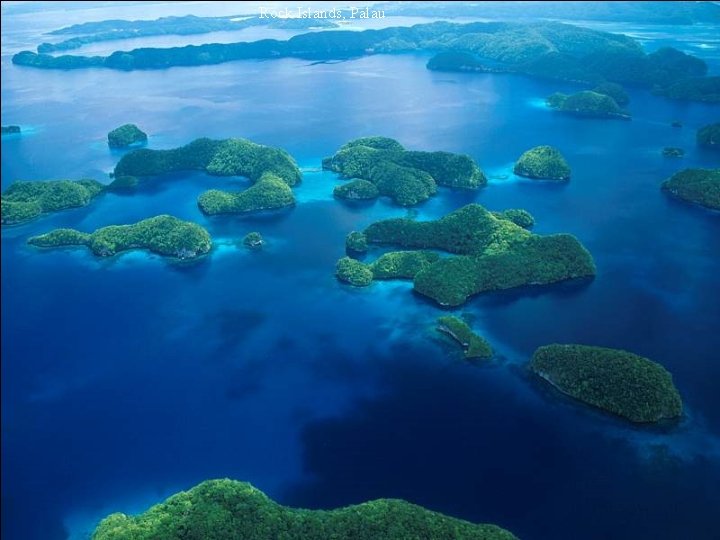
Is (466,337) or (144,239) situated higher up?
(466,337)

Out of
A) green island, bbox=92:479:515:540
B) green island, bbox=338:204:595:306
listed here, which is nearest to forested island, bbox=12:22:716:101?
green island, bbox=338:204:595:306

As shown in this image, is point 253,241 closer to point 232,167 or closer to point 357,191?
point 357,191

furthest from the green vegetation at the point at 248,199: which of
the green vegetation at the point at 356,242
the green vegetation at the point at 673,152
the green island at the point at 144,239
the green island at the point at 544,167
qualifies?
the green vegetation at the point at 673,152

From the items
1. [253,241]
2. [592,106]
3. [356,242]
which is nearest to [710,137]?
[592,106]

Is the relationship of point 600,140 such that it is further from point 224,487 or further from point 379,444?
point 224,487

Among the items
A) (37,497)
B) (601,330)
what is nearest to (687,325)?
(601,330)

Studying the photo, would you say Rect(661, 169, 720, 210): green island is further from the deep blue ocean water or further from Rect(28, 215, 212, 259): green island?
Rect(28, 215, 212, 259): green island
